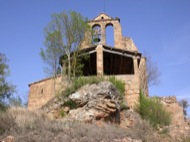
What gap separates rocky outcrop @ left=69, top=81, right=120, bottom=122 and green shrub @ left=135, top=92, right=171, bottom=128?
2.03 metres

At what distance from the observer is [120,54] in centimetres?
1981

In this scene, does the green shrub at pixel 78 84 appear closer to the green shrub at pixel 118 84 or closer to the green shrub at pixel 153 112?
the green shrub at pixel 118 84

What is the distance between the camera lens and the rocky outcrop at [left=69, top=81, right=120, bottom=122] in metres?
12.8

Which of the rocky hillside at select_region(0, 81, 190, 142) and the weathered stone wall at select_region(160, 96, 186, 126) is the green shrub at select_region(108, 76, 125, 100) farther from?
the weathered stone wall at select_region(160, 96, 186, 126)

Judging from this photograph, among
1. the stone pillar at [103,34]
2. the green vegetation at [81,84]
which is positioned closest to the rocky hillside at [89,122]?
the green vegetation at [81,84]

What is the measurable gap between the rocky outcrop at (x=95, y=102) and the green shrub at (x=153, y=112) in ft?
6.65

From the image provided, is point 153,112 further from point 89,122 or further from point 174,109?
point 89,122

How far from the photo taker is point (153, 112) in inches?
605

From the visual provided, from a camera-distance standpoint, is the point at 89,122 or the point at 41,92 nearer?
the point at 89,122

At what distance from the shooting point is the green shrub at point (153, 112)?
49.4 ft

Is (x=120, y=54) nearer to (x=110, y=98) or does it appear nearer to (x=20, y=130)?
(x=110, y=98)

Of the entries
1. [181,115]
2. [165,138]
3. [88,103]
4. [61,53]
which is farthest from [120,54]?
[165,138]

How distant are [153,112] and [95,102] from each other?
4137 mm

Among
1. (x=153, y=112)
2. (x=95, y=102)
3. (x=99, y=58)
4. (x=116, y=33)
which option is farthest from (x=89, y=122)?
(x=116, y=33)
